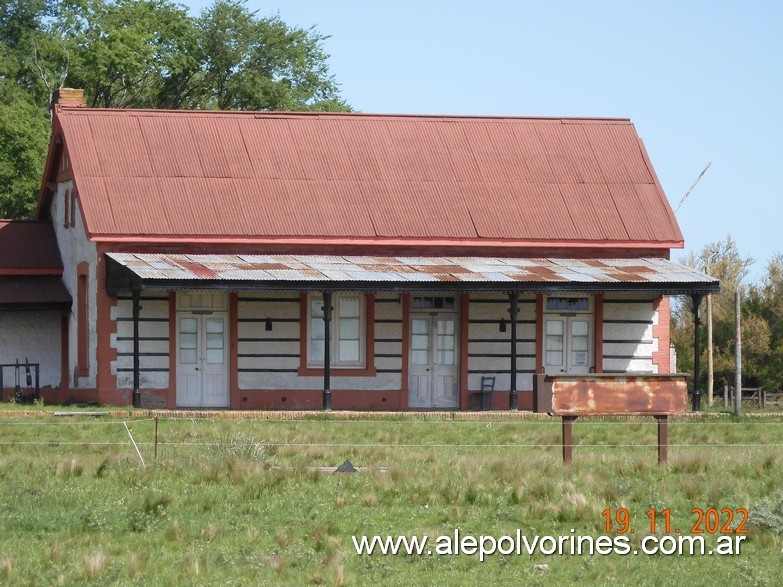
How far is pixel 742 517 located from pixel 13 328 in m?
21.4

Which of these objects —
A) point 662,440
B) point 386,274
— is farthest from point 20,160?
point 662,440

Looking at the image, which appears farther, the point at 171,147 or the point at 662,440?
the point at 171,147

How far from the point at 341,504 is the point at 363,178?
17.9m

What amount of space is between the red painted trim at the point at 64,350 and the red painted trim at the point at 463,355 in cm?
796

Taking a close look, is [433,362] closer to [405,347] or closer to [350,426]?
[405,347]

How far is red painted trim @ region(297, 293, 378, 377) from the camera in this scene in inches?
1186

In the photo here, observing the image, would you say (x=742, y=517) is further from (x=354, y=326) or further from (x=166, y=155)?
(x=166, y=155)

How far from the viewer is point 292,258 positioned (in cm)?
3003

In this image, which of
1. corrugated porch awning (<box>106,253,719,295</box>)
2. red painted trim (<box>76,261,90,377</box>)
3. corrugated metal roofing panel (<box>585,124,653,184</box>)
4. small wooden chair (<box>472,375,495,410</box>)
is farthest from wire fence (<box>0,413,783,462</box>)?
corrugated metal roofing panel (<box>585,124,653,184</box>)

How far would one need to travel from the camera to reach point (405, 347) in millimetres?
30562

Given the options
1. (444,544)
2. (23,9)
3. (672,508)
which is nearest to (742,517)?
(672,508)

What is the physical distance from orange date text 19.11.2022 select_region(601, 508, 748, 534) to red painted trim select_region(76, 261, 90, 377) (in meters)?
18.0

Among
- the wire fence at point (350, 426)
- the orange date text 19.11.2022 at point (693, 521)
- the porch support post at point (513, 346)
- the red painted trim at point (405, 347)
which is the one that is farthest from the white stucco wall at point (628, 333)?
the orange date text 19.11.2022 at point (693, 521)

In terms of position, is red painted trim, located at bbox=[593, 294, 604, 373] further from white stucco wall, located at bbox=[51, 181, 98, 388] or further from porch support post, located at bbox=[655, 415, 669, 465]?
porch support post, located at bbox=[655, 415, 669, 465]
